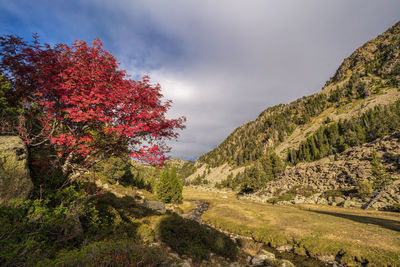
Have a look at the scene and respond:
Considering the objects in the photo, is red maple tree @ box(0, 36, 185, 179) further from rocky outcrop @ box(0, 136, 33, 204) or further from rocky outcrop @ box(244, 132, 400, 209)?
rocky outcrop @ box(244, 132, 400, 209)

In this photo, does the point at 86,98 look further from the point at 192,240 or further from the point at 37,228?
the point at 192,240

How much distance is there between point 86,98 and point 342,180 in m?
67.3

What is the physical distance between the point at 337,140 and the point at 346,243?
90036mm

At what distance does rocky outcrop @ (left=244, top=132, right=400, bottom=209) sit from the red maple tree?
170ft

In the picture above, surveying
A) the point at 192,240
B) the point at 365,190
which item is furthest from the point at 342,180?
the point at 192,240

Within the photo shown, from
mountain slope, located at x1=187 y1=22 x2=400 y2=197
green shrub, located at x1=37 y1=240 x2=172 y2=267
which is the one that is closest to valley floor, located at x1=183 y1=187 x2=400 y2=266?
green shrub, located at x1=37 y1=240 x2=172 y2=267

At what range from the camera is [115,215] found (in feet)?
31.9

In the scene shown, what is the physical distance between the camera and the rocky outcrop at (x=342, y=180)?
39472 millimetres

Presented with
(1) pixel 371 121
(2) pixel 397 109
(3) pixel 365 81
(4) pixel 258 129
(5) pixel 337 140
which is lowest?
(5) pixel 337 140

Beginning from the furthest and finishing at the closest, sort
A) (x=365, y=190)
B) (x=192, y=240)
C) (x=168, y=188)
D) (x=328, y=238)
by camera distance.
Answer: (x=168, y=188), (x=365, y=190), (x=328, y=238), (x=192, y=240)

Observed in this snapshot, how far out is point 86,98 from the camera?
550 cm

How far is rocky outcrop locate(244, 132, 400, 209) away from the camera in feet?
130

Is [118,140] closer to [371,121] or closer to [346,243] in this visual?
[346,243]

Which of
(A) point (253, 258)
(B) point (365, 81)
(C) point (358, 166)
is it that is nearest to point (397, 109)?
(C) point (358, 166)
